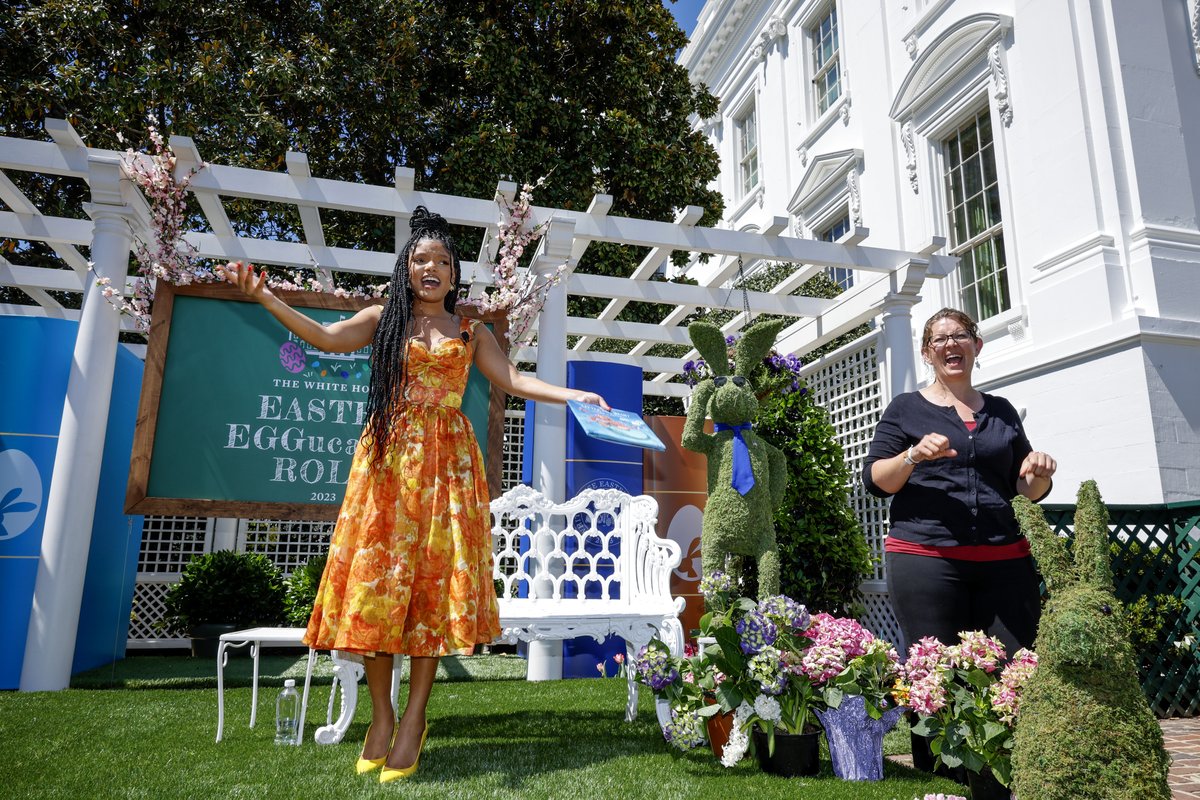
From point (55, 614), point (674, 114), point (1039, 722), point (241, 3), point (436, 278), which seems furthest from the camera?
point (674, 114)

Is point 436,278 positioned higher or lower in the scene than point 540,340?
lower

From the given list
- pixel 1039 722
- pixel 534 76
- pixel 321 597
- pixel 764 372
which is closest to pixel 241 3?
pixel 534 76

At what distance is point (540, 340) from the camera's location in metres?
5.57

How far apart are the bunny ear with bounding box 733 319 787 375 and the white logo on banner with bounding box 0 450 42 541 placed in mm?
4554

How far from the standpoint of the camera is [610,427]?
2.80 metres

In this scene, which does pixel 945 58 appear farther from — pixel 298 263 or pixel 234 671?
pixel 234 671

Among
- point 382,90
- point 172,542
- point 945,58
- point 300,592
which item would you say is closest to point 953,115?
point 945,58

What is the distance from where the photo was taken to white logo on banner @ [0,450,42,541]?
4695 mm

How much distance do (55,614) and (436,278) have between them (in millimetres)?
3461

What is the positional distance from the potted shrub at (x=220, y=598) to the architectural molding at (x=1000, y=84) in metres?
8.80

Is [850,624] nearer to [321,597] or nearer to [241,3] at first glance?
[321,597]

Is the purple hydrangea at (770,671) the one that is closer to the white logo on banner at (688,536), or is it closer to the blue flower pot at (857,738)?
the blue flower pot at (857,738)

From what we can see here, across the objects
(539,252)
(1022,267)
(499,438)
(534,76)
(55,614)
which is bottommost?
(55,614)

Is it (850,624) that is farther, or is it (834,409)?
(834,409)
